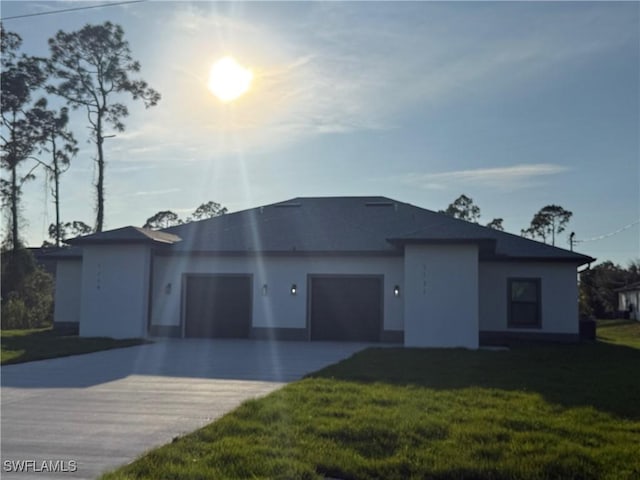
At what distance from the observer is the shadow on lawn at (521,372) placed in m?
8.23

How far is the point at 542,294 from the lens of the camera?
757 inches

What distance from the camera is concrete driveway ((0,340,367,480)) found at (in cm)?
555

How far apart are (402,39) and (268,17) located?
2.60m

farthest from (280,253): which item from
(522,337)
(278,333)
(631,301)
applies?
(631,301)

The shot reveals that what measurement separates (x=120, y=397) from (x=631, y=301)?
141 feet

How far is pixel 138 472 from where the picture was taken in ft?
15.7

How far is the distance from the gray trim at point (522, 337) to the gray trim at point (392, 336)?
8.98 feet

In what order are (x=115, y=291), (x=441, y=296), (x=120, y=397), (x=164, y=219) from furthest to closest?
(x=164, y=219), (x=115, y=291), (x=441, y=296), (x=120, y=397)

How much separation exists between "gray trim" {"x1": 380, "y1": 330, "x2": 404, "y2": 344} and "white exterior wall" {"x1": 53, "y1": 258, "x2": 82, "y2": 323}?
36.3 feet

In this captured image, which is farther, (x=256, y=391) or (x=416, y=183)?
(x=416, y=183)

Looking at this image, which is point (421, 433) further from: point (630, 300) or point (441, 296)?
point (630, 300)

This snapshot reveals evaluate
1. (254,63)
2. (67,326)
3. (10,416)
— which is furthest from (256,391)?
(67,326)

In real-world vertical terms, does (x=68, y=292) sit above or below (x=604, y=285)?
below

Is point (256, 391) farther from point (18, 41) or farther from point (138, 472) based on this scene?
point (18, 41)
